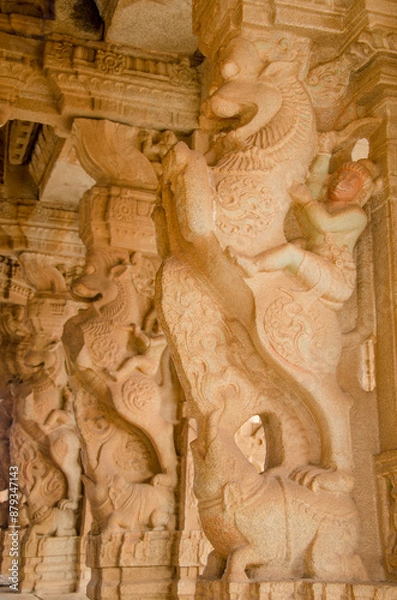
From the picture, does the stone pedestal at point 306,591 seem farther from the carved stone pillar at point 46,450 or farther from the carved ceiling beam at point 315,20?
the carved stone pillar at point 46,450

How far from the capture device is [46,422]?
890cm

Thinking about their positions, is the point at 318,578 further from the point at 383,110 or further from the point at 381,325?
the point at 383,110

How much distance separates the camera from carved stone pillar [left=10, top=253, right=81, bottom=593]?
27.8 ft

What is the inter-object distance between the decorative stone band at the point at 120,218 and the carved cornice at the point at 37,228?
2583 millimetres

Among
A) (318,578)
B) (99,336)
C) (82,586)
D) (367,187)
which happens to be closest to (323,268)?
(367,187)

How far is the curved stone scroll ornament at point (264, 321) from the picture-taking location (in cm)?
297

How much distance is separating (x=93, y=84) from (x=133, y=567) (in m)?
3.80

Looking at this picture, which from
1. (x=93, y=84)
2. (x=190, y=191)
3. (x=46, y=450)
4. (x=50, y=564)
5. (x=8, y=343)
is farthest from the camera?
(x=8, y=343)

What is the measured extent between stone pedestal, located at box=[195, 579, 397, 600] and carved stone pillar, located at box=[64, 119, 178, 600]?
310 centimetres

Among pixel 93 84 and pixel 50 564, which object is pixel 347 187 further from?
pixel 50 564

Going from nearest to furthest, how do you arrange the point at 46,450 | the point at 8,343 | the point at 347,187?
1. the point at 347,187
2. the point at 46,450
3. the point at 8,343

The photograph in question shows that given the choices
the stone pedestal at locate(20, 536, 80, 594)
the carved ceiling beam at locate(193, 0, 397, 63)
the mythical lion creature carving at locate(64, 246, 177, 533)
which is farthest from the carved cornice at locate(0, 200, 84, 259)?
the carved ceiling beam at locate(193, 0, 397, 63)

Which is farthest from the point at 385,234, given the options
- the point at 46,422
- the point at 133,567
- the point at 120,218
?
the point at 46,422

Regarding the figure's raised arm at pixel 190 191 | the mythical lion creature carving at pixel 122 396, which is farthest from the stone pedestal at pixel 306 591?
the mythical lion creature carving at pixel 122 396
